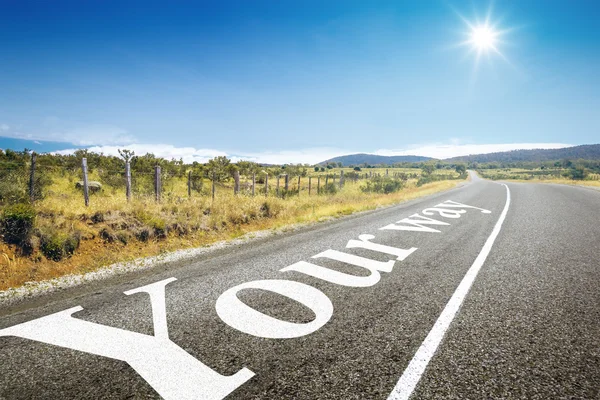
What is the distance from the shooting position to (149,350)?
7.69ft

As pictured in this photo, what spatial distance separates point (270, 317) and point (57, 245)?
517 centimetres

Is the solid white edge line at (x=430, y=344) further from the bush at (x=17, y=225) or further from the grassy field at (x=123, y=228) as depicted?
the bush at (x=17, y=225)

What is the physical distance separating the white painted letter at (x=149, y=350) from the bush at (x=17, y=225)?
3.61 metres

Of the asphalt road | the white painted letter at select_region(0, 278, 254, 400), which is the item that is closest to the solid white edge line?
the asphalt road

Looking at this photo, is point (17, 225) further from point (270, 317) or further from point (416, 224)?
point (416, 224)

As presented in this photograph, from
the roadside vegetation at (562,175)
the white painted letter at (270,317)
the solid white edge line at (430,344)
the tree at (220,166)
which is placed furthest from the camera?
the roadside vegetation at (562,175)

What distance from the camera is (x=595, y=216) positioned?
8664mm

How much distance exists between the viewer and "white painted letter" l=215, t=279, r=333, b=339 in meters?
2.60

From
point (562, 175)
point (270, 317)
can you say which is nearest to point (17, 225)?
point (270, 317)

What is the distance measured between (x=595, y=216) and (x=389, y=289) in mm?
Result: 9520

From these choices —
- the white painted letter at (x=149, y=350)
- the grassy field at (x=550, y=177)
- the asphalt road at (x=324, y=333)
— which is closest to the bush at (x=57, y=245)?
the asphalt road at (x=324, y=333)

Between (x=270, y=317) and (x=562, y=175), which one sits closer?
(x=270, y=317)

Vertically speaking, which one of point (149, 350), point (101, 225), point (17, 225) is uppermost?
point (17, 225)

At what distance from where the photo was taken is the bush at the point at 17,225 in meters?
5.36
